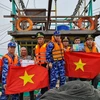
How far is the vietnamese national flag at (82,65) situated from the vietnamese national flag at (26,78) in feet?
2.44

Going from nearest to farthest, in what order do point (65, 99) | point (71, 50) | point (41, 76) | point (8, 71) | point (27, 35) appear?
point (65, 99), point (8, 71), point (41, 76), point (71, 50), point (27, 35)

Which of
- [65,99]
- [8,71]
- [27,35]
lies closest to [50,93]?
[65,99]

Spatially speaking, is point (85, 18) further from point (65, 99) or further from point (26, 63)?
point (65, 99)

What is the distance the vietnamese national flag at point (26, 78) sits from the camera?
568 centimetres

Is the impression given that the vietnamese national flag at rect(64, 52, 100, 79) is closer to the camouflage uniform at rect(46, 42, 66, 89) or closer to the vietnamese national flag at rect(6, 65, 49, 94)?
the camouflage uniform at rect(46, 42, 66, 89)

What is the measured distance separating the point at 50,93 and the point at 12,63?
13.4 feet

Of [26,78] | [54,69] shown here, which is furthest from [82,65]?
[26,78]

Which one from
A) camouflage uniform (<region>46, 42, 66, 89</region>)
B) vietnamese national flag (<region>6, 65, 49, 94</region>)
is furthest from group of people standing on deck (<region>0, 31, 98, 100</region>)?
vietnamese national flag (<region>6, 65, 49, 94</region>)

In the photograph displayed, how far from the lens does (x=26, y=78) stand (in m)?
5.84

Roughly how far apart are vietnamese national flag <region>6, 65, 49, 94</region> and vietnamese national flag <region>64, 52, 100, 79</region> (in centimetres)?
74

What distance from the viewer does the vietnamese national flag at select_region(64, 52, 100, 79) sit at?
21.4ft

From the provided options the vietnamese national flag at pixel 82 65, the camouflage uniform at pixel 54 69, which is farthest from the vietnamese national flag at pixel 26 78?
the vietnamese national flag at pixel 82 65

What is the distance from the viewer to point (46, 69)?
6051 millimetres

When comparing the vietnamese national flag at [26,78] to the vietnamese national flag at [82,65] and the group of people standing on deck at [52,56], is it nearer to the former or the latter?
the group of people standing on deck at [52,56]
